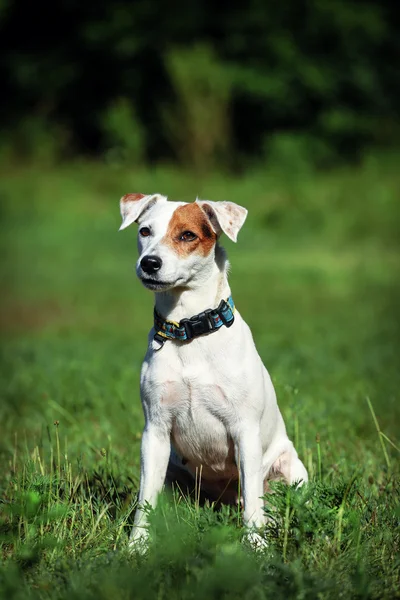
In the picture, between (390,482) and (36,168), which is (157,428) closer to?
(390,482)

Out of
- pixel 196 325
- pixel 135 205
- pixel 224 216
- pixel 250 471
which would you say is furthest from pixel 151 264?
pixel 250 471

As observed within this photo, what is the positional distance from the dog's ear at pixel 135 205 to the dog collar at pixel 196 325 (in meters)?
0.58

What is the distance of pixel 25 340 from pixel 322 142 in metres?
19.5

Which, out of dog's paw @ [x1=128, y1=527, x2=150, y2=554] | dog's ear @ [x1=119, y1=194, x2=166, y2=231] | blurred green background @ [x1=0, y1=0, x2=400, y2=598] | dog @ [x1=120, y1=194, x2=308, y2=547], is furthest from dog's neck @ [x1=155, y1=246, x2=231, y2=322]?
dog's paw @ [x1=128, y1=527, x2=150, y2=554]

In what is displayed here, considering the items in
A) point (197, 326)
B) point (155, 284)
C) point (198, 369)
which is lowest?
point (198, 369)

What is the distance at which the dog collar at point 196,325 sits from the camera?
3689 millimetres

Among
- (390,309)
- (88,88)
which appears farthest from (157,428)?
(88,88)

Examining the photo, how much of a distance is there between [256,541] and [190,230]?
4.52ft

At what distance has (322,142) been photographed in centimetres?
2791

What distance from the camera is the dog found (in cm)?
364

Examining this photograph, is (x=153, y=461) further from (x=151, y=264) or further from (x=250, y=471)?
(x=151, y=264)

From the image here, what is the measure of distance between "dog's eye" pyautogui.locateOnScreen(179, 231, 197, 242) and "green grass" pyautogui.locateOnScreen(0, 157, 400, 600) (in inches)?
42.0

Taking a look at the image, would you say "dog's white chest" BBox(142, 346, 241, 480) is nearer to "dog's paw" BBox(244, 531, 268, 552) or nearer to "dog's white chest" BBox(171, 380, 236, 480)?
"dog's white chest" BBox(171, 380, 236, 480)

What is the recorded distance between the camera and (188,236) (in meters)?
3.79
